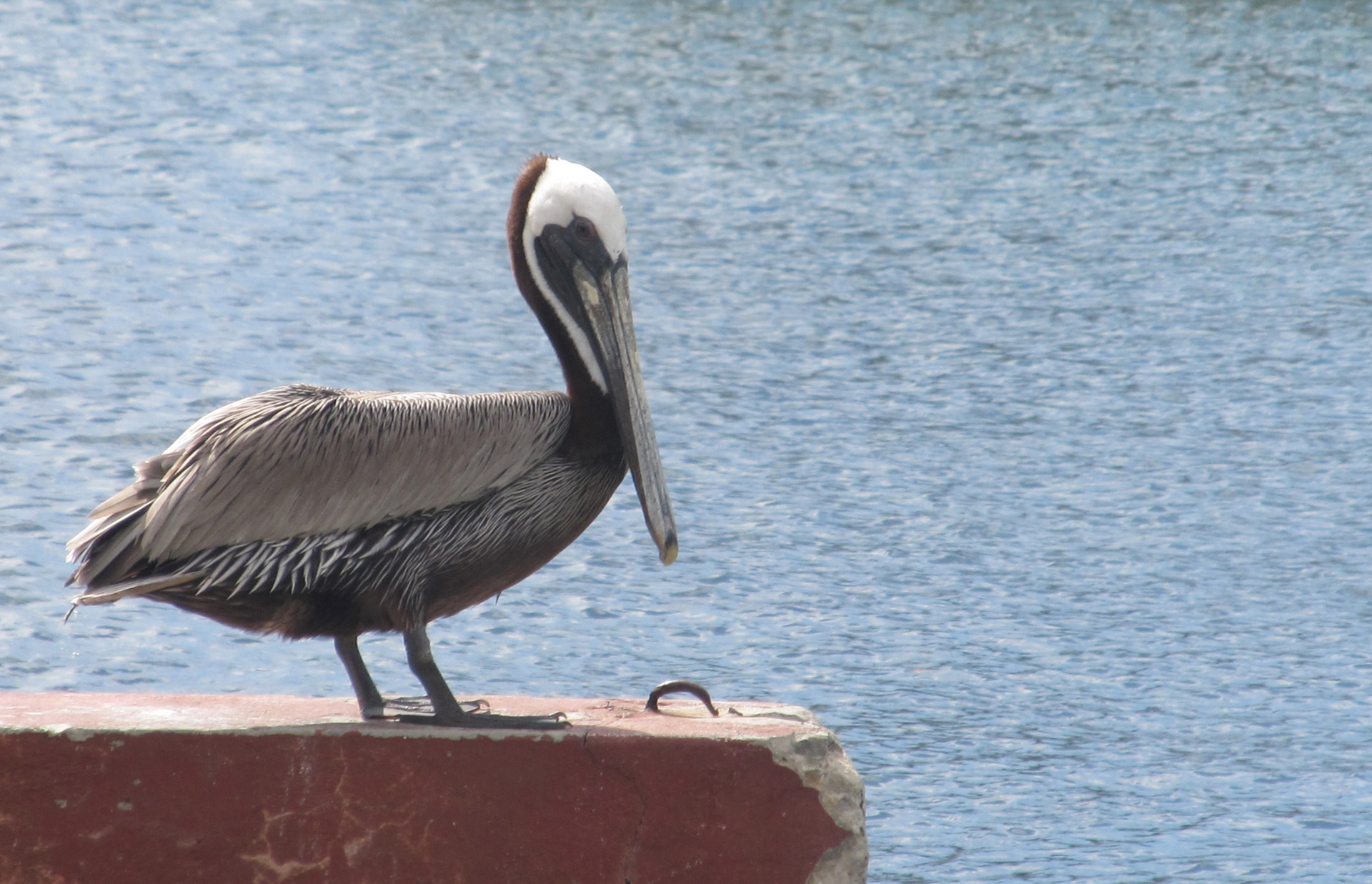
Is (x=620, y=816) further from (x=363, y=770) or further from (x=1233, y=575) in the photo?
(x=1233, y=575)

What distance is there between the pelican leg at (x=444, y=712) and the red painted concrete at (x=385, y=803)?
0.07 metres

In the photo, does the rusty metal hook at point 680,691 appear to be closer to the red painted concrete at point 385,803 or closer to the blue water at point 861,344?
the red painted concrete at point 385,803

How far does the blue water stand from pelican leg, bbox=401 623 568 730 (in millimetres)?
1535

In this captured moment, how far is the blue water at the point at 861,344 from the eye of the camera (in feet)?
17.3

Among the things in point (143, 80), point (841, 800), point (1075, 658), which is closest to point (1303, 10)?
point (143, 80)

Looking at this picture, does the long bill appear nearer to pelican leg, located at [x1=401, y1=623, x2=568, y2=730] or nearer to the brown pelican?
the brown pelican

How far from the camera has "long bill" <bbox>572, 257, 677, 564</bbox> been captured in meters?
3.38

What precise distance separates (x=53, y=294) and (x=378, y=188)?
2046mm

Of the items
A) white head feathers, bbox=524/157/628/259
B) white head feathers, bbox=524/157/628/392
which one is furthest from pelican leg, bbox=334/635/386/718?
white head feathers, bbox=524/157/628/259

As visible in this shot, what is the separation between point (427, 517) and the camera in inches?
131

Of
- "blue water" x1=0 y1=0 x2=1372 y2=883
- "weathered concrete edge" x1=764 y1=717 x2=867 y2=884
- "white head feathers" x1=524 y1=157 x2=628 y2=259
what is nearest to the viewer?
"weathered concrete edge" x1=764 y1=717 x2=867 y2=884

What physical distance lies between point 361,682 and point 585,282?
2.77 ft

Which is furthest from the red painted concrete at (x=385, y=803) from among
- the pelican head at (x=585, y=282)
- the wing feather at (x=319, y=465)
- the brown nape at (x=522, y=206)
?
the brown nape at (x=522, y=206)

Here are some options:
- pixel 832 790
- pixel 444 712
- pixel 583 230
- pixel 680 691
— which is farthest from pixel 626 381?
pixel 832 790
